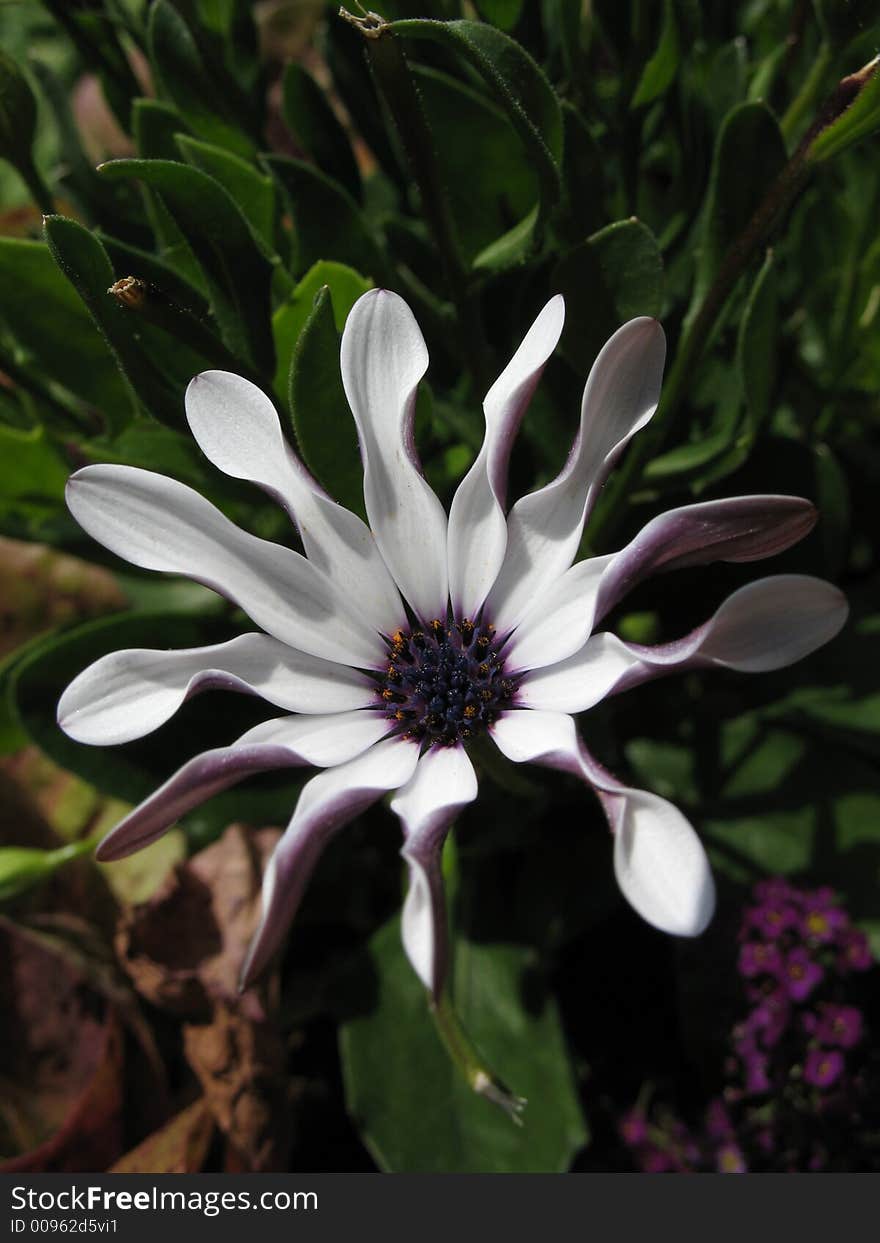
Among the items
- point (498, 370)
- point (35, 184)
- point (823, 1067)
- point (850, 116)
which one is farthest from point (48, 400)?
point (823, 1067)

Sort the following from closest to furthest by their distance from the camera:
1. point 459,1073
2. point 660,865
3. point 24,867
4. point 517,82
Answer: point 660,865 < point 517,82 < point 24,867 < point 459,1073

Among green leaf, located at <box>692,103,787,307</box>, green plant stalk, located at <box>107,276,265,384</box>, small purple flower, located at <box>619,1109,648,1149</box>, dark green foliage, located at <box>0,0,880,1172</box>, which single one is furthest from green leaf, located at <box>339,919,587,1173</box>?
green leaf, located at <box>692,103,787,307</box>

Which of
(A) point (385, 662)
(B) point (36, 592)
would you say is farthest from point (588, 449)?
(B) point (36, 592)

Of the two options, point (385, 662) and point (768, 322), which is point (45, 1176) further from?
point (768, 322)

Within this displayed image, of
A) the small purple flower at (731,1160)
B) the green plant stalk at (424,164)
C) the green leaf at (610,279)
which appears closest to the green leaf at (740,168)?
the green leaf at (610,279)

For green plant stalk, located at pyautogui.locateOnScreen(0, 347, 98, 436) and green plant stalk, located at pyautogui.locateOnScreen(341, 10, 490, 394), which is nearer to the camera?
green plant stalk, located at pyautogui.locateOnScreen(341, 10, 490, 394)

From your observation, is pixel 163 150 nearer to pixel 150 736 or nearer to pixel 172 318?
pixel 172 318

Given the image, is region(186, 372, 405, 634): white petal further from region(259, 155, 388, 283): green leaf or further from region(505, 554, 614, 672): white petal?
region(259, 155, 388, 283): green leaf
